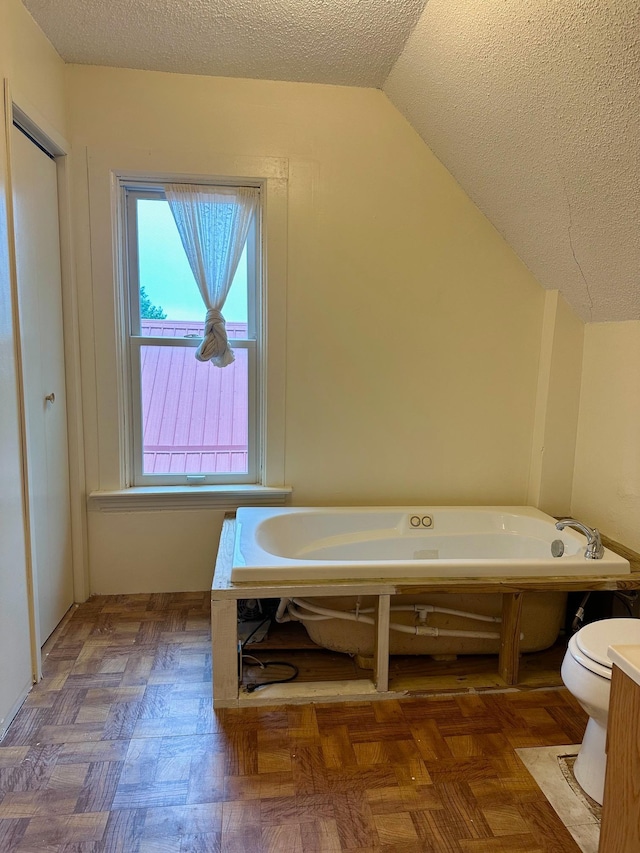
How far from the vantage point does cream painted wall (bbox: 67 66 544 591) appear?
2.51m

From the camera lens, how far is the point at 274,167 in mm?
2576

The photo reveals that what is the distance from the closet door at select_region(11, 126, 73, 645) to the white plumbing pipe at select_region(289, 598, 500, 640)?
106cm

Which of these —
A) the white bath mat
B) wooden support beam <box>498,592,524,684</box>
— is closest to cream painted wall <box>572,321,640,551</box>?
wooden support beam <box>498,592,524,684</box>

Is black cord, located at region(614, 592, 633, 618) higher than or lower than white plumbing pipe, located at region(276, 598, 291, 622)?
higher

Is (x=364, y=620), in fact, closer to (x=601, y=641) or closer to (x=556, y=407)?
(x=601, y=641)

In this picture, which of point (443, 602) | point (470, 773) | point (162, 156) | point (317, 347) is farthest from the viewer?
point (317, 347)

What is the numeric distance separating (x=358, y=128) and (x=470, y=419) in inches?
62.7

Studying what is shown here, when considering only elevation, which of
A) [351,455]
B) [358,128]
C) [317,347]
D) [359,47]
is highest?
[359,47]

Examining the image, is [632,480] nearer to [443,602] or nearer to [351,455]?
[443,602]

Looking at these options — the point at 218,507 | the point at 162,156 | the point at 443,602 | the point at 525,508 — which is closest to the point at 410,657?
the point at 443,602

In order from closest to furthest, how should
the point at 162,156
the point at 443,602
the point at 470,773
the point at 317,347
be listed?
the point at 470,773
the point at 443,602
the point at 162,156
the point at 317,347

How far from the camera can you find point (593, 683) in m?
1.51

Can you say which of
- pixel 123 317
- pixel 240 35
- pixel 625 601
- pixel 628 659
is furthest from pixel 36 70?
pixel 625 601

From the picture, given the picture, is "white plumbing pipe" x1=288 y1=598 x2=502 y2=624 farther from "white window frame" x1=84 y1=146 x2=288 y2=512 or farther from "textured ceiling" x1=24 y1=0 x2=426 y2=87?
"textured ceiling" x1=24 y1=0 x2=426 y2=87
